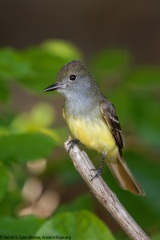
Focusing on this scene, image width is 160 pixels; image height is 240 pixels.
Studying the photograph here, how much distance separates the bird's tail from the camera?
10.6 feet

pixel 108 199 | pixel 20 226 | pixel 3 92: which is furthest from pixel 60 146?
pixel 108 199

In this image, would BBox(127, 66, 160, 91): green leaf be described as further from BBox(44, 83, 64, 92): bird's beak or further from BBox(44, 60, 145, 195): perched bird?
BBox(44, 83, 64, 92): bird's beak

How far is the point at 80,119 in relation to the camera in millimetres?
3148

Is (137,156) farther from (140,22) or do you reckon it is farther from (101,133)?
(140,22)

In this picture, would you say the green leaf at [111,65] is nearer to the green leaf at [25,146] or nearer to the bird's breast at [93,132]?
the bird's breast at [93,132]

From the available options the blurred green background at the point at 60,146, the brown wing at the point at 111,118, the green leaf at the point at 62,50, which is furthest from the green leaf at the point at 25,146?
the green leaf at the point at 62,50

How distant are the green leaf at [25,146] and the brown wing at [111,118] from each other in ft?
1.91

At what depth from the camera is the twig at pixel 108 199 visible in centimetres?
226

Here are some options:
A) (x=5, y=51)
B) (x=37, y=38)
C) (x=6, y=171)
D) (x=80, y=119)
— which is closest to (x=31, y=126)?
(x=80, y=119)

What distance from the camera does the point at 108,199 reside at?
7.68 ft

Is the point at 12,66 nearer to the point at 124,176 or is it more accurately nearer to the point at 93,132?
the point at 93,132

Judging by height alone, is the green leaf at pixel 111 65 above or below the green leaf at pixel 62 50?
below

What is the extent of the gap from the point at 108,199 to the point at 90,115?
0.91 metres

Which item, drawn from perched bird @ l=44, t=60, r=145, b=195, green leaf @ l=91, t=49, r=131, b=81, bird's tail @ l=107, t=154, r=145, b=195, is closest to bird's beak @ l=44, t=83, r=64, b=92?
perched bird @ l=44, t=60, r=145, b=195
